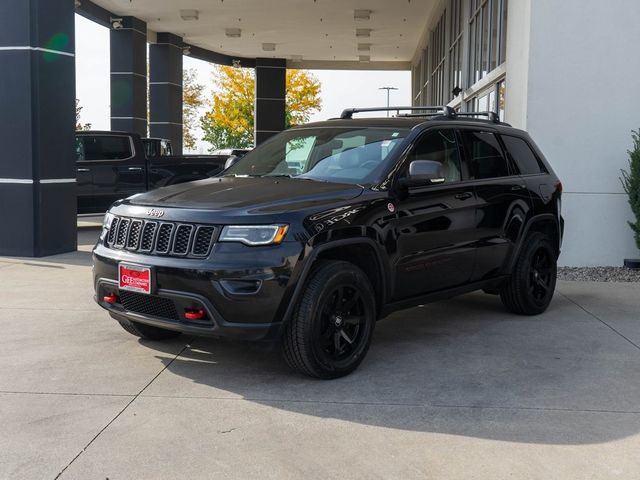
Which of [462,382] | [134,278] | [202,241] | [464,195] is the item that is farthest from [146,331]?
[464,195]

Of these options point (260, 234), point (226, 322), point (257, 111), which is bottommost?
point (226, 322)

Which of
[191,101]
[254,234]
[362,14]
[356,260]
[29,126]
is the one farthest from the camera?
[191,101]

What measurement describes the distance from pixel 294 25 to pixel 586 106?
65.7ft

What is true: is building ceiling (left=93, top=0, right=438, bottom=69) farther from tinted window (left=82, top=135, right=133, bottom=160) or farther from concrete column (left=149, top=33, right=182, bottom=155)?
tinted window (left=82, top=135, right=133, bottom=160)

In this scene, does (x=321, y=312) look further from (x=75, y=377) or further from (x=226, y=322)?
(x=75, y=377)

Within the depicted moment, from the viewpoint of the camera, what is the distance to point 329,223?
4797 millimetres

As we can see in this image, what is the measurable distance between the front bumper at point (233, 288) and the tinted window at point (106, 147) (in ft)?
33.8

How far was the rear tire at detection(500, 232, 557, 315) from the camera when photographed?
6.85 m

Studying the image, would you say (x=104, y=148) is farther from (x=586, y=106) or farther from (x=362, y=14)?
(x=362, y=14)

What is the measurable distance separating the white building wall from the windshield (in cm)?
486

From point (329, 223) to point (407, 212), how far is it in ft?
2.86

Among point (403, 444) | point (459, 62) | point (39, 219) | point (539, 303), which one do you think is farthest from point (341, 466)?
point (459, 62)

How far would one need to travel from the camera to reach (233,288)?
4500mm

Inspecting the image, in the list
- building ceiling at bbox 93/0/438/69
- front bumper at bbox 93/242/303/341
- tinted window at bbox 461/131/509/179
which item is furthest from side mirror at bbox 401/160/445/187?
building ceiling at bbox 93/0/438/69
